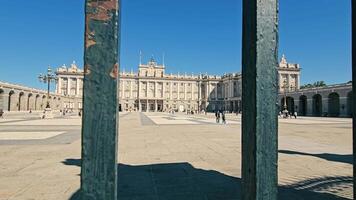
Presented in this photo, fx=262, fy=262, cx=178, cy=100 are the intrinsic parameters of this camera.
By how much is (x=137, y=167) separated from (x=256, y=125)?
17.7 feet

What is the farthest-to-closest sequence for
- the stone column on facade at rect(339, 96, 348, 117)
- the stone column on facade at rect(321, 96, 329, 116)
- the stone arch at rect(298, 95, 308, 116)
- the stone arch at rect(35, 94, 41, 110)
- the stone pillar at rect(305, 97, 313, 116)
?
the stone arch at rect(35, 94, 41, 110)
the stone arch at rect(298, 95, 308, 116)
the stone pillar at rect(305, 97, 313, 116)
the stone column on facade at rect(321, 96, 329, 116)
the stone column on facade at rect(339, 96, 348, 117)

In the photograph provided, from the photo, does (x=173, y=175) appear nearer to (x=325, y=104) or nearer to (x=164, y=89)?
(x=325, y=104)

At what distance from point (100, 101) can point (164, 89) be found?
132 metres

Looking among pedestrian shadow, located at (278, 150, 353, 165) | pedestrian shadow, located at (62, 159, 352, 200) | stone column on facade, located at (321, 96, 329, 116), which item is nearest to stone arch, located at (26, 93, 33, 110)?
pedestrian shadow, located at (62, 159, 352, 200)

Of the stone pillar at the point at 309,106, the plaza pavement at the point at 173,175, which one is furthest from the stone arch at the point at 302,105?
the plaza pavement at the point at 173,175

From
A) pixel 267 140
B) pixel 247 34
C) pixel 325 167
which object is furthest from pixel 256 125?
pixel 325 167

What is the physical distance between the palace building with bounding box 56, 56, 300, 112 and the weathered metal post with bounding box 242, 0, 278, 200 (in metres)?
120

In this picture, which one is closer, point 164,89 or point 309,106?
point 309,106

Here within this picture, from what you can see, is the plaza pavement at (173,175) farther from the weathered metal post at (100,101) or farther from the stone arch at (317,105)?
the stone arch at (317,105)

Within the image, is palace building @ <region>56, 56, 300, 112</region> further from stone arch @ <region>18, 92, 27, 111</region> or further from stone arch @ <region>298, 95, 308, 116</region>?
stone arch @ <region>18, 92, 27, 111</region>

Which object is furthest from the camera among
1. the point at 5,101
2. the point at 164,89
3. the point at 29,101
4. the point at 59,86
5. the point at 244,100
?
the point at 164,89

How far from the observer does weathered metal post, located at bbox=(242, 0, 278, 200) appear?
6.04 ft

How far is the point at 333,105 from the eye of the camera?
2475 inches

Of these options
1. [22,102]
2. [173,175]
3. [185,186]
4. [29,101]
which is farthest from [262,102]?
[29,101]
